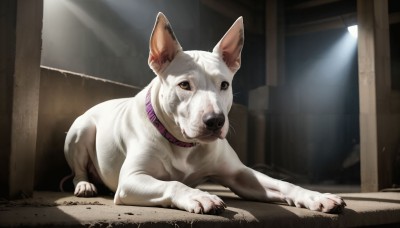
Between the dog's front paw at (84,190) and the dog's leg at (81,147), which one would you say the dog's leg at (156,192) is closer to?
the dog's front paw at (84,190)

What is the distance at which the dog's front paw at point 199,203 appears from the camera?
2.02 meters

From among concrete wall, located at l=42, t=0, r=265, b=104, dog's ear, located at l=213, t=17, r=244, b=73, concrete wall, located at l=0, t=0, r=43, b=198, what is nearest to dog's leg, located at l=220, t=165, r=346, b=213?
dog's ear, located at l=213, t=17, r=244, b=73

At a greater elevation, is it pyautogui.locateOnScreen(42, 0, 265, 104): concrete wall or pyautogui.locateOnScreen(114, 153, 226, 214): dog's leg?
pyautogui.locateOnScreen(42, 0, 265, 104): concrete wall

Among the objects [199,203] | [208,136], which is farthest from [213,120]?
[199,203]

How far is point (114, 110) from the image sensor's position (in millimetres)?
3184

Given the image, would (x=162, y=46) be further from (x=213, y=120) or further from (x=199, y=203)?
(x=199, y=203)

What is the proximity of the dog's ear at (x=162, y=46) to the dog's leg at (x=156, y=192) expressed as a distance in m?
0.56

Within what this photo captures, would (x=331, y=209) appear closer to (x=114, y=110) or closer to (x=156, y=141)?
(x=156, y=141)

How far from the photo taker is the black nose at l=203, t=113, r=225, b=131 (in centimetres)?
220

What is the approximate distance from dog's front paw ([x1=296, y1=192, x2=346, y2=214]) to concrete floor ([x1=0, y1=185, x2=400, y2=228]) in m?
0.04

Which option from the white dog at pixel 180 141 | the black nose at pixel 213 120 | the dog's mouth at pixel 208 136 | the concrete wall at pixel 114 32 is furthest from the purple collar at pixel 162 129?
the concrete wall at pixel 114 32

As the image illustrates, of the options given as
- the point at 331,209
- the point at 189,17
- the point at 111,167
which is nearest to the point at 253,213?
the point at 331,209

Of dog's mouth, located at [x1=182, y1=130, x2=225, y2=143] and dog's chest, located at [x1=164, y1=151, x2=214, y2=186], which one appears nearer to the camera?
dog's mouth, located at [x1=182, y1=130, x2=225, y2=143]

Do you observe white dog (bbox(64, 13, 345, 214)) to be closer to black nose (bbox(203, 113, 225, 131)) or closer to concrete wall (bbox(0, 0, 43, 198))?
black nose (bbox(203, 113, 225, 131))
